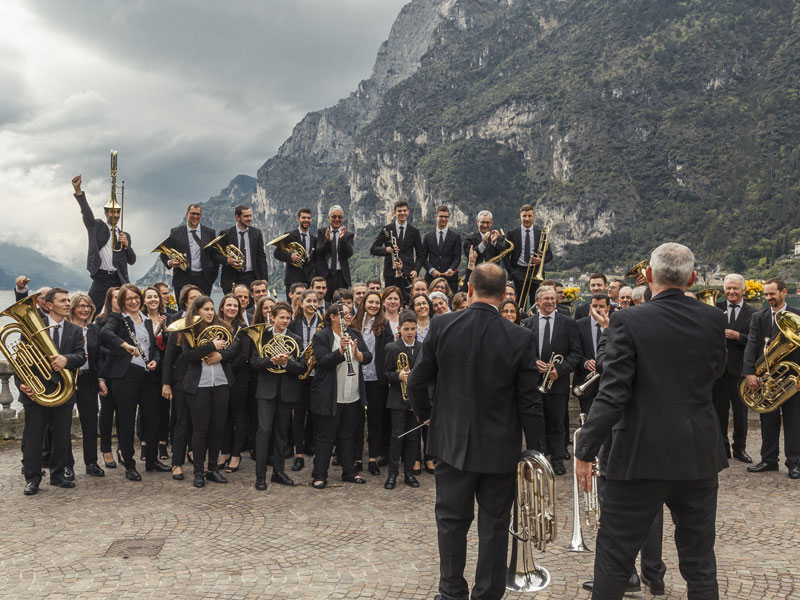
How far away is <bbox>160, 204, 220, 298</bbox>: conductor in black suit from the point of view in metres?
11.2

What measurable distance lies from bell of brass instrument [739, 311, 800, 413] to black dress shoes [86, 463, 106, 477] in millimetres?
8602

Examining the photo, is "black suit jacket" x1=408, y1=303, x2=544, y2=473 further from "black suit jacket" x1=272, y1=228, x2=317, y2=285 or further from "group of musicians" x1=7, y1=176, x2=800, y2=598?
"black suit jacket" x1=272, y1=228, x2=317, y2=285

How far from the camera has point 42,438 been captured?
304 inches

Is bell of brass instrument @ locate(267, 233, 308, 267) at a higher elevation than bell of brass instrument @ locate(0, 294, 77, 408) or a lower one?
higher

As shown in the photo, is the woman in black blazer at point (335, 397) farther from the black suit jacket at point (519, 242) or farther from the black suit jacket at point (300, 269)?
the black suit jacket at point (519, 242)

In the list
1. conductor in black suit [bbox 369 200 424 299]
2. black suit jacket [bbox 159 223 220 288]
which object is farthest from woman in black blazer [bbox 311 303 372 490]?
black suit jacket [bbox 159 223 220 288]

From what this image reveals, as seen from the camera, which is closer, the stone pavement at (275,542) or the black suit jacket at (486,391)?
the black suit jacket at (486,391)

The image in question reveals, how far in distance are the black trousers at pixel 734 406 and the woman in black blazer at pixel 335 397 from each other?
5.10 m

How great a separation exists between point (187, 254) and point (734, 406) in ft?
30.2

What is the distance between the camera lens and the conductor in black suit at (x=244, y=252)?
1130cm

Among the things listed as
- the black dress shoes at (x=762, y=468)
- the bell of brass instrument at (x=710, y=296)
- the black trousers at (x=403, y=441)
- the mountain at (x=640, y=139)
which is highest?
the mountain at (x=640, y=139)

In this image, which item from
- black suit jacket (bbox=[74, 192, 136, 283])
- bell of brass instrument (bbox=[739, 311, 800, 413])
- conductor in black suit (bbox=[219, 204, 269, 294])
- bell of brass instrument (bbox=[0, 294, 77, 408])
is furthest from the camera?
conductor in black suit (bbox=[219, 204, 269, 294])

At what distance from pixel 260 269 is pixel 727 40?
160901 millimetres

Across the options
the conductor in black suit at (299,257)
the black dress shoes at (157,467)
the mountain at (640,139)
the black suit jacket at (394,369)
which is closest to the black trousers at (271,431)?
the black suit jacket at (394,369)
